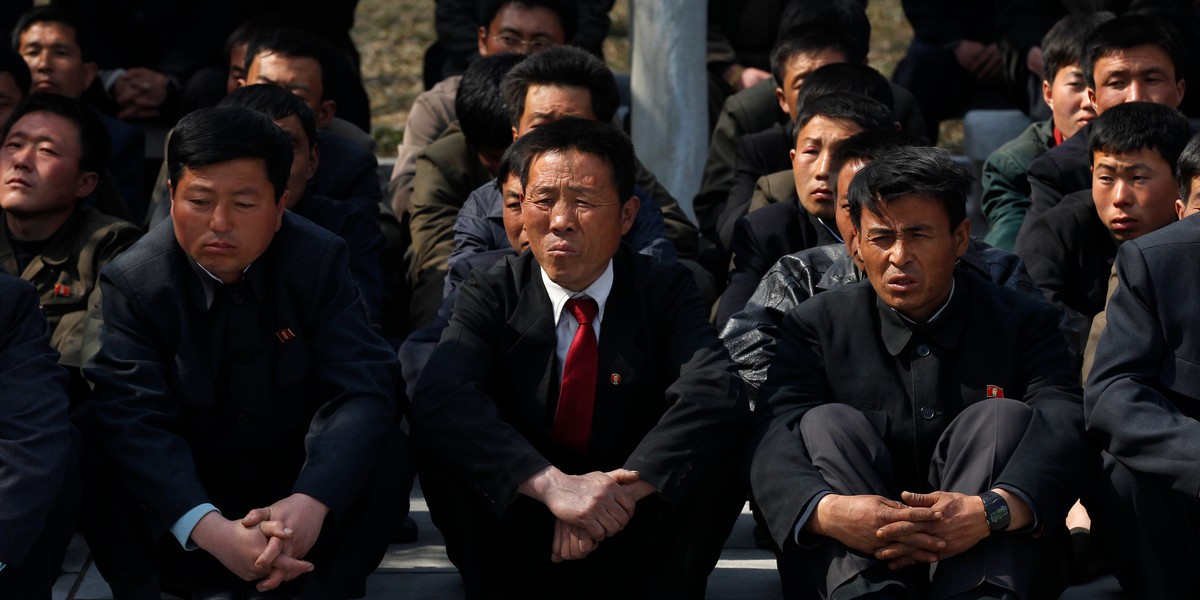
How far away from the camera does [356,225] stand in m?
5.18

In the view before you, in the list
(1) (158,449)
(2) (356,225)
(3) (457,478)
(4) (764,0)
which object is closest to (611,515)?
(3) (457,478)

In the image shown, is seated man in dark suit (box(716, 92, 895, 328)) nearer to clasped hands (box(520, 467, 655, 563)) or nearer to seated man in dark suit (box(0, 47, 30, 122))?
clasped hands (box(520, 467, 655, 563))

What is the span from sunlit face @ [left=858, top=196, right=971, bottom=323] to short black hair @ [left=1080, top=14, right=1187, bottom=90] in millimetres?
2091

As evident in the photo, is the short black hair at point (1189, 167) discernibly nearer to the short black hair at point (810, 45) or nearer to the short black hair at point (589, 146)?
the short black hair at point (589, 146)

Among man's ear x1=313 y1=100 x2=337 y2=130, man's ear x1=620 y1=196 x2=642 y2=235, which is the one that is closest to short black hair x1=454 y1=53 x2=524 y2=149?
man's ear x1=313 y1=100 x2=337 y2=130

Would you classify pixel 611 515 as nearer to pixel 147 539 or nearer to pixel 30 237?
pixel 147 539

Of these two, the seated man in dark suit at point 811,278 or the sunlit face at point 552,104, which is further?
the sunlit face at point 552,104

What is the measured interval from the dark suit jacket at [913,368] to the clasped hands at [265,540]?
1086mm

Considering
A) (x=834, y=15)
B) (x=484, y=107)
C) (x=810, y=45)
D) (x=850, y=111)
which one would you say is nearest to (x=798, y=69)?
(x=810, y=45)

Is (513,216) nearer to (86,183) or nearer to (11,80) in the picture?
(86,183)

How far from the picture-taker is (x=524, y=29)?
21.6 feet

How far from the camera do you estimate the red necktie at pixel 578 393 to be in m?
3.97

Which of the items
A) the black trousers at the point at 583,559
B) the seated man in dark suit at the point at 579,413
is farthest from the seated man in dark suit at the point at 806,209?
the black trousers at the point at 583,559

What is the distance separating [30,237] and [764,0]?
13.2 ft
